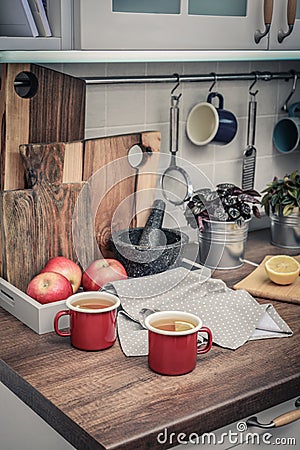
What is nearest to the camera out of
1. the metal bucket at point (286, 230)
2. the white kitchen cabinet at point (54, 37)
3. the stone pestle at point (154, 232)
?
the white kitchen cabinet at point (54, 37)

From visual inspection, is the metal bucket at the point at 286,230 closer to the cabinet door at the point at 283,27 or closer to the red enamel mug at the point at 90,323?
the cabinet door at the point at 283,27

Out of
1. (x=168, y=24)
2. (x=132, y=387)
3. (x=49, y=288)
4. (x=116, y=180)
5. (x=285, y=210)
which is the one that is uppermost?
(x=168, y=24)

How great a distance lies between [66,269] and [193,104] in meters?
0.76

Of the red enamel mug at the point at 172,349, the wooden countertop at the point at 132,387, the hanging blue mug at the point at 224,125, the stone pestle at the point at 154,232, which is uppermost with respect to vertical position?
the hanging blue mug at the point at 224,125

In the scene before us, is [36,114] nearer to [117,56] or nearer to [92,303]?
[117,56]

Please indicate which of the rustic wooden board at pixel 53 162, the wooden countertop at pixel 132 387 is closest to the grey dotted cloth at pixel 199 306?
the wooden countertop at pixel 132 387

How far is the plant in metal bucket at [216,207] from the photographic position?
1875 millimetres

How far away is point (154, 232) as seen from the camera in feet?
5.82

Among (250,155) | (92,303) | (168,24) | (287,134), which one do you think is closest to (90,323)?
(92,303)

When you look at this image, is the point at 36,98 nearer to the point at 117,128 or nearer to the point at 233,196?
the point at 117,128

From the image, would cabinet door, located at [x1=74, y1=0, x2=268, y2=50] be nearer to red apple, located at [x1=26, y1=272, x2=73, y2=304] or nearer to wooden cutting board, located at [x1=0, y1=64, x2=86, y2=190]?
wooden cutting board, located at [x1=0, y1=64, x2=86, y2=190]

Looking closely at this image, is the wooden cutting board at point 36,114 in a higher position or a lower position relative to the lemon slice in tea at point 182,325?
higher

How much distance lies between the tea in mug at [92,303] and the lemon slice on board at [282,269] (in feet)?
1.61

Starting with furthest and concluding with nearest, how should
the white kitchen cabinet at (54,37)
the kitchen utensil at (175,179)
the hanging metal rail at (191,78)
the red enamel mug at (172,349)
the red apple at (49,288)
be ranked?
1. the kitchen utensil at (175,179)
2. the hanging metal rail at (191,78)
3. the red apple at (49,288)
4. the white kitchen cabinet at (54,37)
5. the red enamel mug at (172,349)
